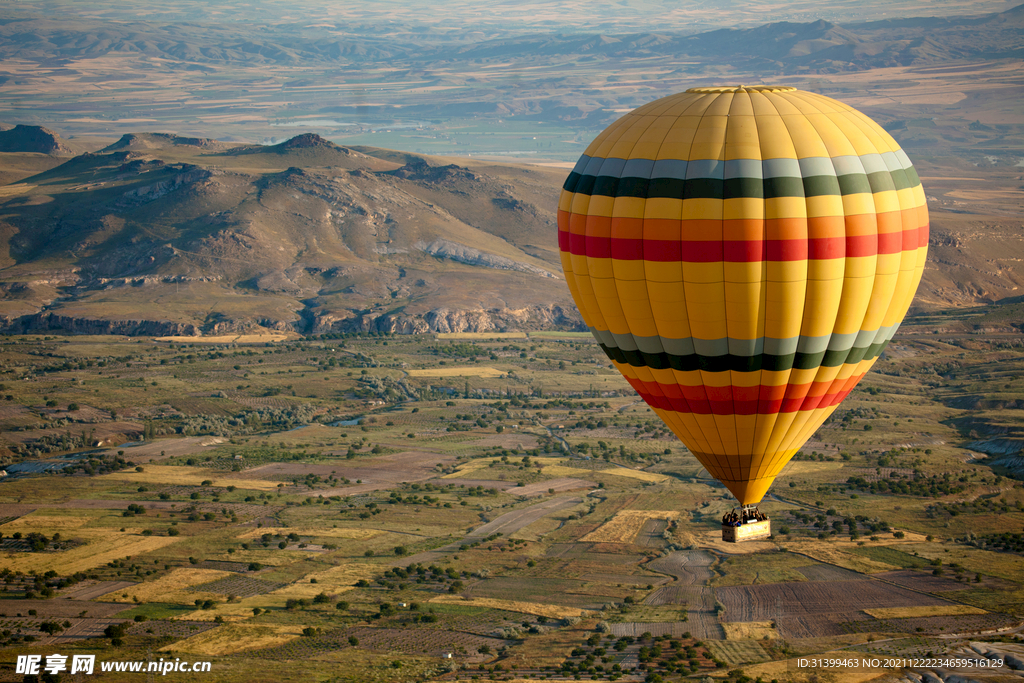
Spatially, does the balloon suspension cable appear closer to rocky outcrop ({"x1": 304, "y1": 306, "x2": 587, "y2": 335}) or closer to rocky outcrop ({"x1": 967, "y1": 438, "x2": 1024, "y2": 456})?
rocky outcrop ({"x1": 967, "y1": 438, "x2": 1024, "y2": 456})

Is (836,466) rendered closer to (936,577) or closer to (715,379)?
(936,577)

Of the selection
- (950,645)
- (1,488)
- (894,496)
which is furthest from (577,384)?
(950,645)

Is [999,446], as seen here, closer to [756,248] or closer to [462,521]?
[462,521]

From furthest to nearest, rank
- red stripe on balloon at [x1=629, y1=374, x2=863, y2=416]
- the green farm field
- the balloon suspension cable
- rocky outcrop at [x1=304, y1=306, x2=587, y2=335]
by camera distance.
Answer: rocky outcrop at [x1=304, y1=306, x2=587, y2=335] → the green farm field → red stripe on balloon at [x1=629, y1=374, x2=863, y2=416] → the balloon suspension cable

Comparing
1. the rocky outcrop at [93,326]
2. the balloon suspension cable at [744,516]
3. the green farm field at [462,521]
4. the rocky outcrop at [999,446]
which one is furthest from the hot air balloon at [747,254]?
the rocky outcrop at [93,326]

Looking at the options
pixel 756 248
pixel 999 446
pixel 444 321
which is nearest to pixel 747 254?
pixel 756 248

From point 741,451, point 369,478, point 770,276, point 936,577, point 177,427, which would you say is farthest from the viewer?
point 177,427

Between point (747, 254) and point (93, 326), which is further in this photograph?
point (93, 326)

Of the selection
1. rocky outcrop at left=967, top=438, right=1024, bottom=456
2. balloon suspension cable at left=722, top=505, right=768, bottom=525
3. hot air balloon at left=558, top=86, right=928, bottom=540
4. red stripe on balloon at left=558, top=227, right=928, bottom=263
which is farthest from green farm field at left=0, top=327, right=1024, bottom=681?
red stripe on balloon at left=558, top=227, right=928, bottom=263
